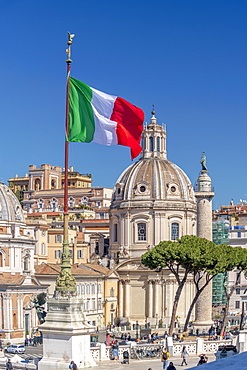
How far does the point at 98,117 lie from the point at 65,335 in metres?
8.02

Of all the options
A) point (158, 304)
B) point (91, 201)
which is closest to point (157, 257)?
point (158, 304)

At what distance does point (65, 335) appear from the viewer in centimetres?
3062

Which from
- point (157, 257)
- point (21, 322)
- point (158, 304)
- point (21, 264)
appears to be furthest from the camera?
point (158, 304)

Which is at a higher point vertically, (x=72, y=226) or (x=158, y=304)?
(x=72, y=226)

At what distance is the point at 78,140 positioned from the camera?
31.2 meters

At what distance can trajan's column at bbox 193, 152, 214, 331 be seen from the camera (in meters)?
66.1

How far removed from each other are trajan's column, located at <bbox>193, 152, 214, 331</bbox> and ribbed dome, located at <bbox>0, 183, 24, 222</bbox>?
55.3 feet

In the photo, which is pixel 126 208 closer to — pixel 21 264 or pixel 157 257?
pixel 21 264

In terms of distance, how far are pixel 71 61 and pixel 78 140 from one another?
3028mm

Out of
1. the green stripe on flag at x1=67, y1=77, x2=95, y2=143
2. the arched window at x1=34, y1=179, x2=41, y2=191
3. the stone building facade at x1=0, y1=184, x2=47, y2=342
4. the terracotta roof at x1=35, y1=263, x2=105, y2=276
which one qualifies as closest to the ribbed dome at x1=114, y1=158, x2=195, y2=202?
the terracotta roof at x1=35, y1=263, x2=105, y2=276

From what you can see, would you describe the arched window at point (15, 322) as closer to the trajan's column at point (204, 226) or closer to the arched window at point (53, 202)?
the trajan's column at point (204, 226)

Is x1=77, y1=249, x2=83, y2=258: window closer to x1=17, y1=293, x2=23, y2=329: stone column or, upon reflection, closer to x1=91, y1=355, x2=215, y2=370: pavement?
x1=17, y1=293, x2=23, y2=329: stone column

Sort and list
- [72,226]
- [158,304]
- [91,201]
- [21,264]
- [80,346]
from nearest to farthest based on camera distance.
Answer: [80,346] < [21,264] < [158,304] < [72,226] < [91,201]

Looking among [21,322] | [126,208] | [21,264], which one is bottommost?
[21,322]
